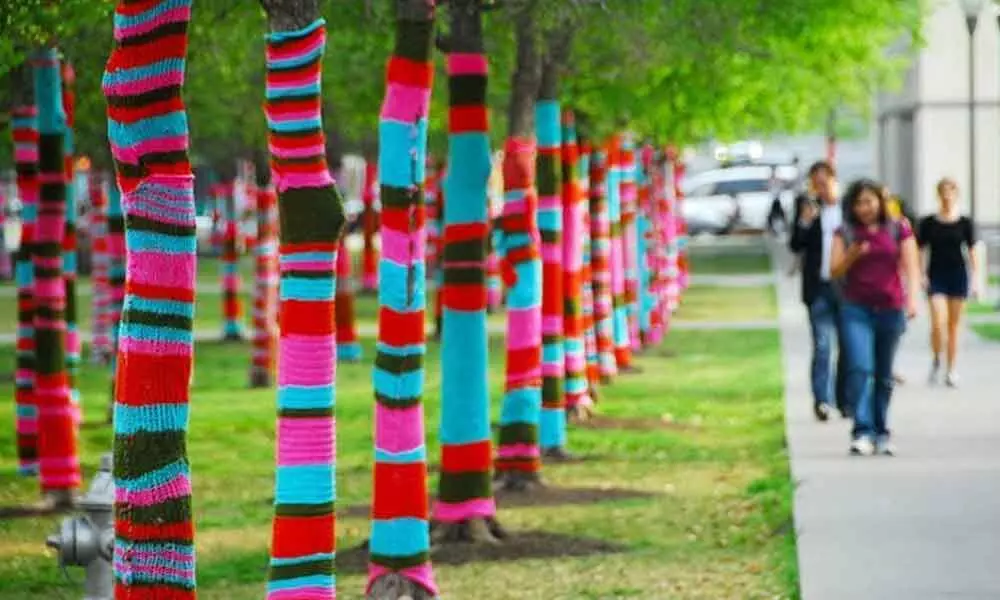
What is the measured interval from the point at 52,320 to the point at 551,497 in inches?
129

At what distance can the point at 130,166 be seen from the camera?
328 inches

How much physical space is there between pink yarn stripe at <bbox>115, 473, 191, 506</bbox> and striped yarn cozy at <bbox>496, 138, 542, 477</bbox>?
8.24 metres

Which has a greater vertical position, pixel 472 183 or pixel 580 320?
pixel 472 183

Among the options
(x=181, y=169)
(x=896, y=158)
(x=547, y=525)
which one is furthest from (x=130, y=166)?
(x=896, y=158)

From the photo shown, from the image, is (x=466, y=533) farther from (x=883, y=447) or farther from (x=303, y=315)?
(x=883, y=447)

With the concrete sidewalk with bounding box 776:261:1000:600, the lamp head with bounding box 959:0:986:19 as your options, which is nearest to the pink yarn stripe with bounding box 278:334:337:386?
the concrete sidewalk with bounding box 776:261:1000:600

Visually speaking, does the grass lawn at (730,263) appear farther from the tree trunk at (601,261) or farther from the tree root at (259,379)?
the tree trunk at (601,261)

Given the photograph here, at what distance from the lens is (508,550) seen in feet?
47.1

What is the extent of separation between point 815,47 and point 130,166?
49.9ft

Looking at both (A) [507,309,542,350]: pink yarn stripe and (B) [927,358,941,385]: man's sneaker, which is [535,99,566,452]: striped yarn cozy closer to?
(A) [507,309,542,350]: pink yarn stripe

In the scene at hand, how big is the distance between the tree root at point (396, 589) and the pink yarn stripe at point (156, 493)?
3.82m

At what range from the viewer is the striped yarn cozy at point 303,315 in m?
9.94

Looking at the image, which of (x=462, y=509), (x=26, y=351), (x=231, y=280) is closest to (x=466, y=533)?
(x=462, y=509)

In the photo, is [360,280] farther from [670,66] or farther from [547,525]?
[547,525]
